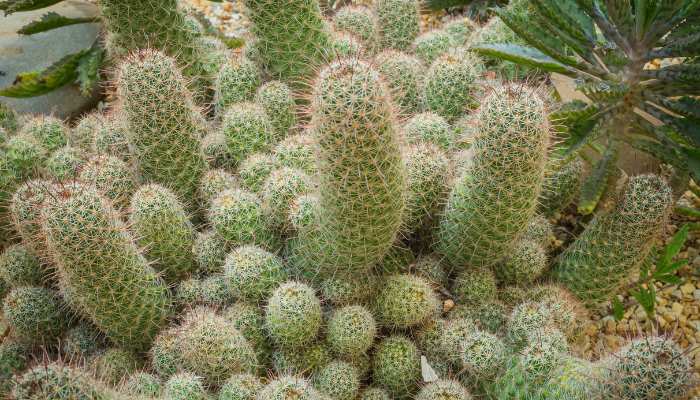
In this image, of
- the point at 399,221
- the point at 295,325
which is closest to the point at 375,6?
the point at 399,221

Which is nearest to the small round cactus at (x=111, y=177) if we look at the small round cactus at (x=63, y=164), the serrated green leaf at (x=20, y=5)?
the small round cactus at (x=63, y=164)

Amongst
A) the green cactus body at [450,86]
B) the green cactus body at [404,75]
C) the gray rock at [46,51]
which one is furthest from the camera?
the gray rock at [46,51]

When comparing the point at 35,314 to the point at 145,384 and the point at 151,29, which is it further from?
the point at 151,29

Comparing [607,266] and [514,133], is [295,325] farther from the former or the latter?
[607,266]

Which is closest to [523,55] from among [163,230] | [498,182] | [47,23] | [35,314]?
[498,182]

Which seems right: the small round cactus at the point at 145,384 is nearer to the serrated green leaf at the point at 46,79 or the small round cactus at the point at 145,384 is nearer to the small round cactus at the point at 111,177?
the small round cactus at the point at 111,177
